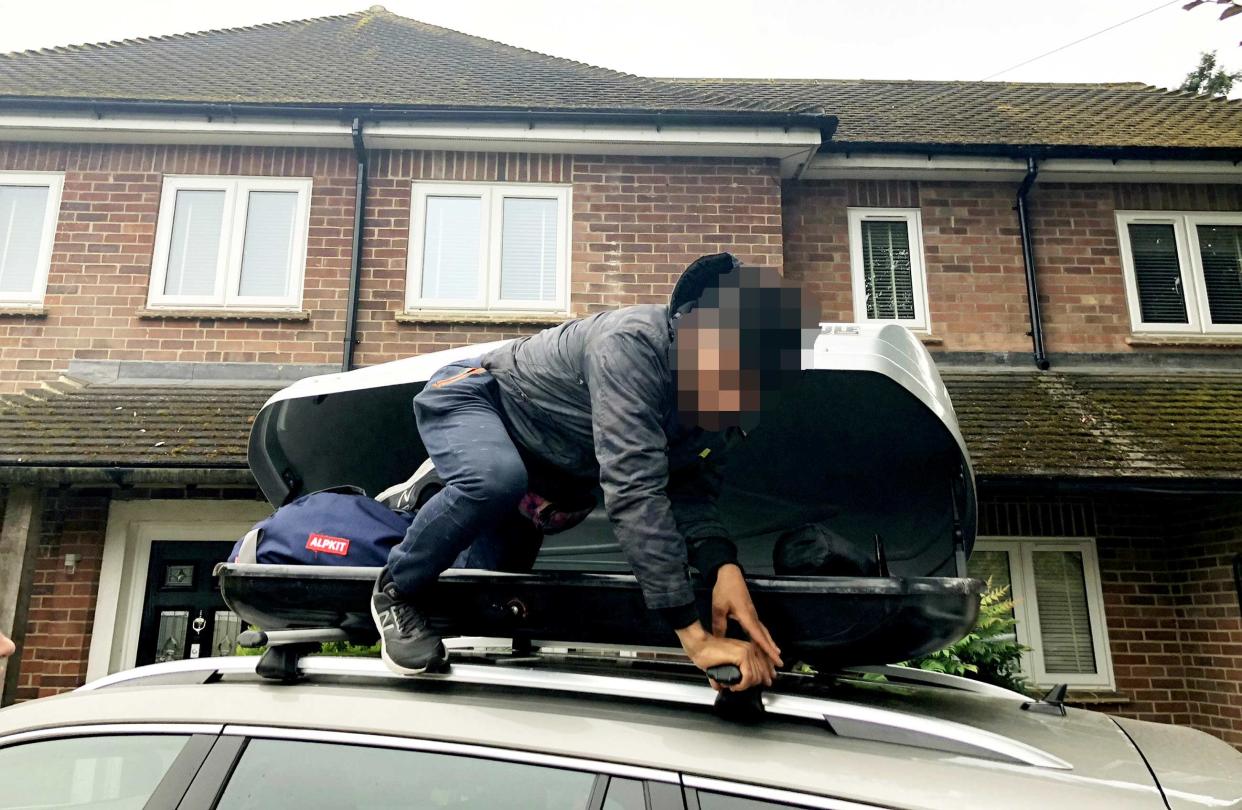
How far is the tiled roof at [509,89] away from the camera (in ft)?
27.2

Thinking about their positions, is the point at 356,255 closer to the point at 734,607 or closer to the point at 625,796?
the point at 734,607

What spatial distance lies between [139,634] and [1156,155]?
33.7 ft

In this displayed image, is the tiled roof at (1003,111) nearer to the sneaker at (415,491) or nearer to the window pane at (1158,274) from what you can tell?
the window pane at (1158,274)

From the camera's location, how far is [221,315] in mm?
7820

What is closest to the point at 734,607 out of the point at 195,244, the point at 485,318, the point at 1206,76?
the point at 485,318

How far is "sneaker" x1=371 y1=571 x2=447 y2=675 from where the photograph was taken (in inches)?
74.9

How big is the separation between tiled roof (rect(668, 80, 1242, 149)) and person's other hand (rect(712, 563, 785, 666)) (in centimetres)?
729

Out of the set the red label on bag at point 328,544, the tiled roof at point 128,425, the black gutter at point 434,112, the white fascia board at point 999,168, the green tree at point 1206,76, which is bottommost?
the red label on bag at point 328,544

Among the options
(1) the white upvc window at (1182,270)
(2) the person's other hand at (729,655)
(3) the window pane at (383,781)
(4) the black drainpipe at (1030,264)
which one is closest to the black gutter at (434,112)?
(4) the black drainpipe at (1030,264)

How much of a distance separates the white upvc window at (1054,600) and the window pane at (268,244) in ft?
22.5

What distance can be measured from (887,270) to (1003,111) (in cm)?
306

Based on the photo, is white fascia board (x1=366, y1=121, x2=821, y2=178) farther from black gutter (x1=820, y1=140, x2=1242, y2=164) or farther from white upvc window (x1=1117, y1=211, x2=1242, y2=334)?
white upvc window (x1=1117, y1=211, x2=1242, y2=334)

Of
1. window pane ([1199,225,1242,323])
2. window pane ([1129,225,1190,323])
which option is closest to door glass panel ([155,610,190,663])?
window pane ([1129,225,1190,323])

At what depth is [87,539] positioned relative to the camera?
7434mm
